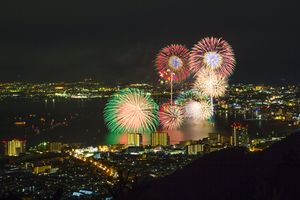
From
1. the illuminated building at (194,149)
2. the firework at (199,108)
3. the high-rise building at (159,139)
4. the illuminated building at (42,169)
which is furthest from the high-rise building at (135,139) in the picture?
the illuminated building at (42,169)

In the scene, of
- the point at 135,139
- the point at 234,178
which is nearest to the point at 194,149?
the point at 135,139

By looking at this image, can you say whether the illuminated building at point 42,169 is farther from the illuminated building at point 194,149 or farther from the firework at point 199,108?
the firework at point 199,108

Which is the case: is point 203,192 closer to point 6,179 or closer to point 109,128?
point 6,179

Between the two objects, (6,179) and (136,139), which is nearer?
(6,179)

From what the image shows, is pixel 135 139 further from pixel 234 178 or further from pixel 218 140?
pixel 234 178

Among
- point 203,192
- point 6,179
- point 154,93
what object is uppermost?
point 154,93

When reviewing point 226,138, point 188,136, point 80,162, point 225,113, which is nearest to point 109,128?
point 188,136

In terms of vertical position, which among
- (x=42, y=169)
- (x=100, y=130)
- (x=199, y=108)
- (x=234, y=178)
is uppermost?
(x=199, y=108)

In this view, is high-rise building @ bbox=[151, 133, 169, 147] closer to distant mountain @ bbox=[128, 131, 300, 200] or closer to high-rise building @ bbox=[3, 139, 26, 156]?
high-rise building @ bbox=[3, 139, 26, 156]
